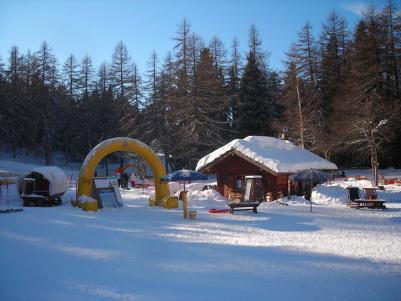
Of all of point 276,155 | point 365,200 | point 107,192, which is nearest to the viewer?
point 365,200

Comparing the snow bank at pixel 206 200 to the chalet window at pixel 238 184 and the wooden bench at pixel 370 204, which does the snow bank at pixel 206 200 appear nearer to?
the chalet window at pixel 238 184

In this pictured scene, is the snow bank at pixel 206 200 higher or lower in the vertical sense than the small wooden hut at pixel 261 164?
lower

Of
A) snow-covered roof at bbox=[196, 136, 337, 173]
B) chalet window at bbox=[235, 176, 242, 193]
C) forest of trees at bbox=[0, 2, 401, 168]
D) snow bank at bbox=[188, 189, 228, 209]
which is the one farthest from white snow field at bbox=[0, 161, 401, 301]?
forest of trees at bbox=[0, 2, 401, 168]

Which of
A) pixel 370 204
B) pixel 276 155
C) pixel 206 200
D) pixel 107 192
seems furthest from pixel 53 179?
pixel 370 204

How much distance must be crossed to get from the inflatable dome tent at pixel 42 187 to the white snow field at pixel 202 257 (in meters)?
5.70

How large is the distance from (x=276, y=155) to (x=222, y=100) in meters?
21.7

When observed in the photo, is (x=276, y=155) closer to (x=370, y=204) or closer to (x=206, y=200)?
(x=206, y=200)

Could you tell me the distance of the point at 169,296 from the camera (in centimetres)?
669

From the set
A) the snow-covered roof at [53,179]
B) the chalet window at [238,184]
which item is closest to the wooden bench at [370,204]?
the chalet window at [238,184]

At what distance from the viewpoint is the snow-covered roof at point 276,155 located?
24594 millimetres

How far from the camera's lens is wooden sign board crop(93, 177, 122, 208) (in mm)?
20703

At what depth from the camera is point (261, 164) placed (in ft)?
81.0

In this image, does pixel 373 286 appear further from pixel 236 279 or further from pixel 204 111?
pixel 204 111

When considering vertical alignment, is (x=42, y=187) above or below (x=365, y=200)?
above
